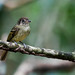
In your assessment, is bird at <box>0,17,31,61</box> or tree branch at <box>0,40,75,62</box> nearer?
tree branch at <box>0,40,75,62</box>

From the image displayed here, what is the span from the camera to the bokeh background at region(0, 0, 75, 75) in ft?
18.7

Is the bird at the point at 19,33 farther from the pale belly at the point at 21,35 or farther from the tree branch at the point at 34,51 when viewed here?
the tree branch at the point at 34,51

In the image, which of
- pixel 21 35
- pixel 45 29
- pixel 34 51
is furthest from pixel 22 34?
pixel 45 29

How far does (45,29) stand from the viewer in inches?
239

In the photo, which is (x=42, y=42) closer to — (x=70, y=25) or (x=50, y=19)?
(x=50, y=19)

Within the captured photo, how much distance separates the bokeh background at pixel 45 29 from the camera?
570 centimetres

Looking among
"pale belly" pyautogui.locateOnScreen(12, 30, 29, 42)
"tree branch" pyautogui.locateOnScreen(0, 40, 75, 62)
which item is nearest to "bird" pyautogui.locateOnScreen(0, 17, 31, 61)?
"pale belly" pyautogui.locateOnScreen(12, 30, 29, 42)

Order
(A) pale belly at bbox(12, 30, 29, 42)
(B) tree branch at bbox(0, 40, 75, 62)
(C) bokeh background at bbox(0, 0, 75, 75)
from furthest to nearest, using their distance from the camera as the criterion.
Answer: (C) bokeh background at bbox(0, 0, 75, 75) < (A) pale belly at bbox(12, 30, 29, 42) < (B) tree branch at bbox(0, 40, 75, 62)

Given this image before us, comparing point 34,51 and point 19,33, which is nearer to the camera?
point 34,51

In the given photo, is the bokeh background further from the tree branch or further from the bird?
the tree branch

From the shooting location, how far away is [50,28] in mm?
6125

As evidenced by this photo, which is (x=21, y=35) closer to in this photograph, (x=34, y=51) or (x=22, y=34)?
(x=22, y=34)

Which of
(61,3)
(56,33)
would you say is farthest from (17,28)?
(61,3)

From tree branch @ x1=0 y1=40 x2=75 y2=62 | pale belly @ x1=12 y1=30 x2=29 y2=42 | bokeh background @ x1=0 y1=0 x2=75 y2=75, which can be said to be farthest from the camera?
bokeh background @ x1=0 y1=0 x2=75 y2=75
